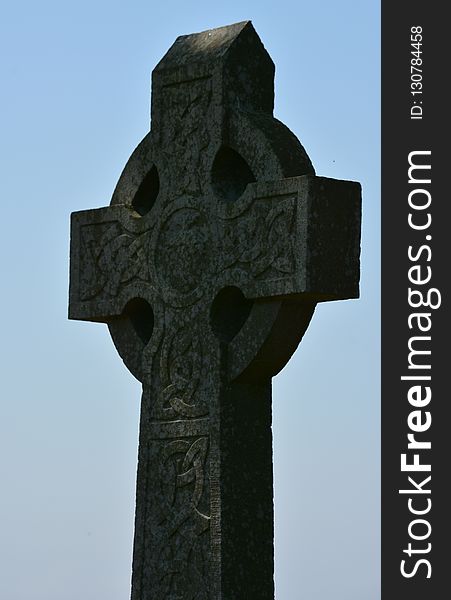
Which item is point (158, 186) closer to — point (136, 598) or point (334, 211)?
point (334, 211)

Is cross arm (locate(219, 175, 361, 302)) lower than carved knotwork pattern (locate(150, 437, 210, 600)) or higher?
higher

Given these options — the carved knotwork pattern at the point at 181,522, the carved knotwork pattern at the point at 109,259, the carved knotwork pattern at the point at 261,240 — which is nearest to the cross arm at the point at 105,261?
the carved knotwork pattern at the point at 109,259

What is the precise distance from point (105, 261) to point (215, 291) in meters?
1.04

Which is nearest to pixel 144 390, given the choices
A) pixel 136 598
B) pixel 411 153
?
pixel 136 598

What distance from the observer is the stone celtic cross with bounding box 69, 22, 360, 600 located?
11469mm

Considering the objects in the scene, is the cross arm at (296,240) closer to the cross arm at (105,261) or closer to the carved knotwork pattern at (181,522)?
the cross arm at (105,261)

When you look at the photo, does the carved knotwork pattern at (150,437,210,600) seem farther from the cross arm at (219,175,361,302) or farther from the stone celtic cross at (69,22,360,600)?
the cross arm at (219,175,361,302)

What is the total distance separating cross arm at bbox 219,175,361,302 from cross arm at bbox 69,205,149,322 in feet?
2.62

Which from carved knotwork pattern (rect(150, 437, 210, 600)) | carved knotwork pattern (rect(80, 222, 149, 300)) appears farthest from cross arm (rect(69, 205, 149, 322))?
carved knotwork pattern (rect(150, 437, 210, 600))

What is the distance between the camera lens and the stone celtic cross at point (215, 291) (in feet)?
37.6

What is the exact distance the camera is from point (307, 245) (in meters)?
11.3

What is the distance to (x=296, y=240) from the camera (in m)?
11.4

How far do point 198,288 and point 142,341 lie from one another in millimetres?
629

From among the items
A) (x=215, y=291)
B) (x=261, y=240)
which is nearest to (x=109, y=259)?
(x=215, y=291)
